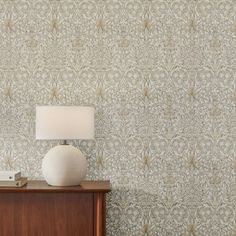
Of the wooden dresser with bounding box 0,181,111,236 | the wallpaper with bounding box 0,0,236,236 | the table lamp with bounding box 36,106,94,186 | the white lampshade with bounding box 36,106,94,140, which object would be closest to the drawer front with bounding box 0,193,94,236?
the wooden dresser with bounding box 0,181,111,236

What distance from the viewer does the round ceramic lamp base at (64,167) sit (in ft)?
9.18

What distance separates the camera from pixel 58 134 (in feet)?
9.12

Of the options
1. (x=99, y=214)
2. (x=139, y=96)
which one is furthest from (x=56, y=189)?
(x=139, y=96)

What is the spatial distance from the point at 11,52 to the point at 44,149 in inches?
26.1

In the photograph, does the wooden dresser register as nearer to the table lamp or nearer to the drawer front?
the drawer front

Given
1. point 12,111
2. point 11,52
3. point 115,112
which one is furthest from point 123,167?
point 11,52

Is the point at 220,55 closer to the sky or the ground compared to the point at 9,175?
closer to the sky

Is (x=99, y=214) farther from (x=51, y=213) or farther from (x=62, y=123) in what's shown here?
(x=62, y=123)

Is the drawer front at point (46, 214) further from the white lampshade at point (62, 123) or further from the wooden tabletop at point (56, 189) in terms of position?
the white lampshade at point (62, 123)

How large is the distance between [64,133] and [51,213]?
1.47ft

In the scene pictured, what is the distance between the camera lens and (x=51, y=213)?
2.74 meters

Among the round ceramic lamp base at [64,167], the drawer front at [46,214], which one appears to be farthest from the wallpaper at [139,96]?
the drawer front at [46,214]

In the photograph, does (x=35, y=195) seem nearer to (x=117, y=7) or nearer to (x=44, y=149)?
(x=44, y=149)

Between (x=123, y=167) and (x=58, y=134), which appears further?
(x=123, y=167)
